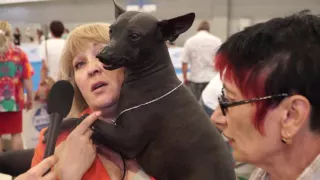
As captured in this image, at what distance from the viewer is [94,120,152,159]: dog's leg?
3.33 ft

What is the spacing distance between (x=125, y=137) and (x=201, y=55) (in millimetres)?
3693

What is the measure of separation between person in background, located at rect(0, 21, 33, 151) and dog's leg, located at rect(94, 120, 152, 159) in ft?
8.28

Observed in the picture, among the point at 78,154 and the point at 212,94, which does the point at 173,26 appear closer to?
the point at 78,154

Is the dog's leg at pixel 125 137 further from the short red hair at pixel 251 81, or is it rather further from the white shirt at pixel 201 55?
the white shirt at pixel 201 55

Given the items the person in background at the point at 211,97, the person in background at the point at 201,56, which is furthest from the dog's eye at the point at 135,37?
the person in background at the point at 201,56

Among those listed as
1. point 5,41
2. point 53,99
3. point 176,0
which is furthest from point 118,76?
point 176,0

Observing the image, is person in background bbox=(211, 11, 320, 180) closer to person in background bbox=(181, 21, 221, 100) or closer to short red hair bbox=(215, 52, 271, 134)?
short red hair bbox=(215, 52, 271, 134)

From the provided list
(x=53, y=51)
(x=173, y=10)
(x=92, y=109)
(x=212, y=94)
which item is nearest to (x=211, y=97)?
(x=212, y=94)

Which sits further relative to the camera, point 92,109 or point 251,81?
point 92,109

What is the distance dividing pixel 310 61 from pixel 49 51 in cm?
381

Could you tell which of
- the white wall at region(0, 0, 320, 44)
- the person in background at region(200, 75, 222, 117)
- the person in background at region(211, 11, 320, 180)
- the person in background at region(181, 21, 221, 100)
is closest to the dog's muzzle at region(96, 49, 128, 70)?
the person in background at region(211, 11, 320, 180)

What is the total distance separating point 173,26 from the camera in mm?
1046

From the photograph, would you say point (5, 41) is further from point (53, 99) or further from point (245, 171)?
point (53, 99)

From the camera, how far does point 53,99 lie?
1041 mm
